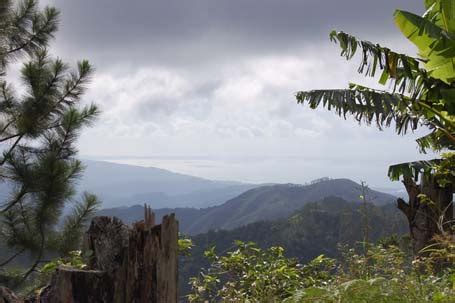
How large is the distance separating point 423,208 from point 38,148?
870 centimetres

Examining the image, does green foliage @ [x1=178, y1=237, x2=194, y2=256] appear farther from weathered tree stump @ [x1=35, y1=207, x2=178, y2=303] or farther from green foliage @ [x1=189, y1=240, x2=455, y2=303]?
weathered tree stump @ [x1=35, y1=207, x2=178, y2=303]

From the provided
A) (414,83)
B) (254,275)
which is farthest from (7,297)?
(414,83)

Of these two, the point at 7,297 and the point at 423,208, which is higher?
the point at 423,208

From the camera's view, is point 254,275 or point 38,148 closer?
point 254,275

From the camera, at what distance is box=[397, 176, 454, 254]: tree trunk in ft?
26.2

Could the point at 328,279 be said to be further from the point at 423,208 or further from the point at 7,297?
the point at 423,208

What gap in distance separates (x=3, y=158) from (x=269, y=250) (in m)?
8.34

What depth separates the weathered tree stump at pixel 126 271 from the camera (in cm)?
299

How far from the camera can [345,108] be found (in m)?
8.55

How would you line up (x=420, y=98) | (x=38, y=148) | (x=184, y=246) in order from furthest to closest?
(x=38, y=148), (x=420, y=98), (x=184, y=246)

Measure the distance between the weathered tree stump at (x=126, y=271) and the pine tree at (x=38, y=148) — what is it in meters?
9.20

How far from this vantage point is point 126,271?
3.11m

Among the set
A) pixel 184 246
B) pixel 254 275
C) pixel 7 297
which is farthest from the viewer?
pixel 254 275

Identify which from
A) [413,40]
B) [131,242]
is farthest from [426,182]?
[131,242]
